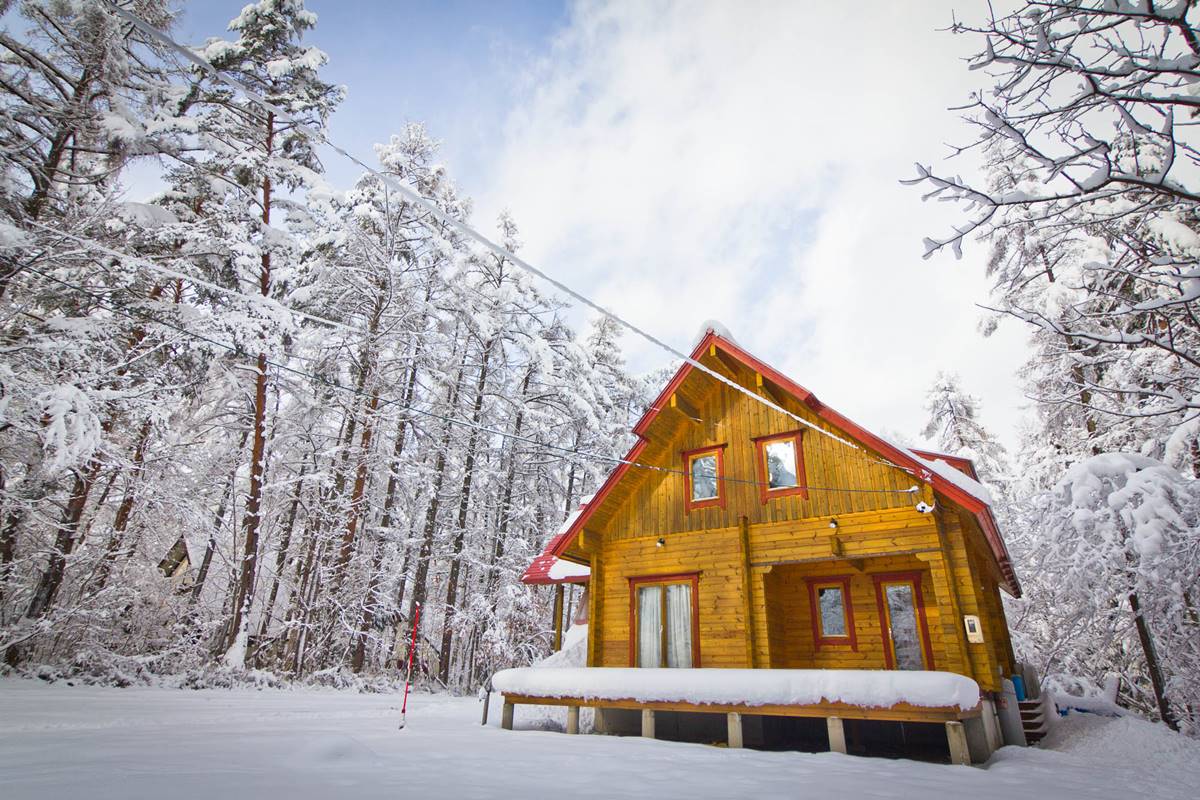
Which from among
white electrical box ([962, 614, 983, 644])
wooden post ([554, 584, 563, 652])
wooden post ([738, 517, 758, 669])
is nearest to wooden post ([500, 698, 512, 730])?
wooden post ([738, 517, 758, 669])

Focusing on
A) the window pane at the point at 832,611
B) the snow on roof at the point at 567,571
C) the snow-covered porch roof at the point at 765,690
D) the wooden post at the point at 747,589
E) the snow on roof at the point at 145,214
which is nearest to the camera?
the snow-covered porch roof at the point at 765,690

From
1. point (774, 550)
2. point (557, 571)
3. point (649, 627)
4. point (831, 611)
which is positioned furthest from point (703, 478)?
point (557, 571)

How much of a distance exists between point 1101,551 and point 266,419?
18.9m

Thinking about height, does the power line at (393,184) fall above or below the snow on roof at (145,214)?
below

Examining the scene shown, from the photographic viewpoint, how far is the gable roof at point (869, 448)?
9383 mm

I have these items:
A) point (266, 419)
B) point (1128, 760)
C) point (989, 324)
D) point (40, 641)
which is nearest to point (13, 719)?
point (40, 641)

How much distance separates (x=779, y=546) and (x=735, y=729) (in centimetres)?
357

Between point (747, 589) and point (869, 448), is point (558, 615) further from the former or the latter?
point (869, 448)

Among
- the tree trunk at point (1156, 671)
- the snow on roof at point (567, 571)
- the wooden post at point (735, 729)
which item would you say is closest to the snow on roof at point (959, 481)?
the wooden post at point (735, 729)

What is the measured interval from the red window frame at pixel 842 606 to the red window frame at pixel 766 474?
6.58 ft

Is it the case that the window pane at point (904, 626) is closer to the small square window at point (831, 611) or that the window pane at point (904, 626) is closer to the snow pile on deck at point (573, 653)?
the small square window at point (831, 611)

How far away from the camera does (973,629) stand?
924 centimetres

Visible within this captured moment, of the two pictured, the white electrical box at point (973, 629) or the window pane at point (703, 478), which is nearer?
the white electrical box at point (973, 629)

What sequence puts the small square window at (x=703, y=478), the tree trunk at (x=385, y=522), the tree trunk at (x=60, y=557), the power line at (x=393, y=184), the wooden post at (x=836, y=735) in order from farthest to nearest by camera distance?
the tree trunk at (x=385, y=522) → the small square window at (x=703, y=478) → the tree trunk at (x=60, y=557) → the wooden post at (x=836, y=735) → the power line at (x=393, y=184)
